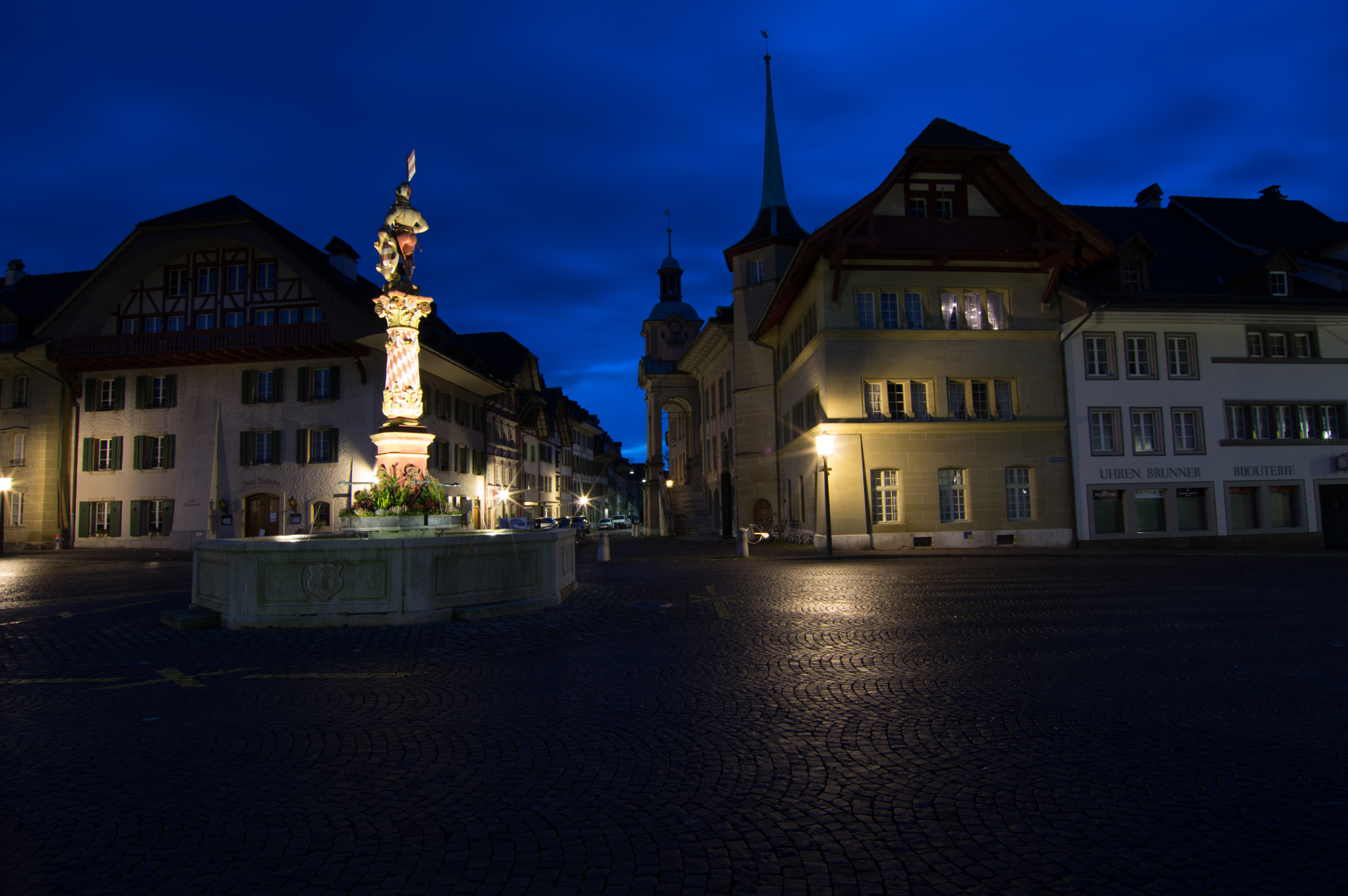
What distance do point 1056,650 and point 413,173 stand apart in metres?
14.1

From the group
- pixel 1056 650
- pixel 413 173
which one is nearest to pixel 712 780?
pixel 1056 650

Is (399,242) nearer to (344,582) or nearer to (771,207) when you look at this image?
(344,582)

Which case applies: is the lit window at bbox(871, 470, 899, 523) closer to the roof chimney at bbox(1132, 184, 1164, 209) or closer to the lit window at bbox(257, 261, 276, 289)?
the roof chimney at bbox(1132, 184, 1164, 209)

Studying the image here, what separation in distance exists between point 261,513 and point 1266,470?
38.7 metres

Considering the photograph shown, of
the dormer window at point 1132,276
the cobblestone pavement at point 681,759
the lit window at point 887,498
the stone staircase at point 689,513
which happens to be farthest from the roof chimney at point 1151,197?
the cobblestone pavement at point 681,759

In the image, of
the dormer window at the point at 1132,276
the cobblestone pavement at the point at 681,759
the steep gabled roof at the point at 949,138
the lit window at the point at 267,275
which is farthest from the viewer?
the lit window at the point at 267,275

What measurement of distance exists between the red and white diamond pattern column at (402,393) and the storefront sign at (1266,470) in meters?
27.8

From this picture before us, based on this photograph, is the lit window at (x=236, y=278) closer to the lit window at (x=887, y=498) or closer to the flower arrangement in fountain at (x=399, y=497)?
the flower arrangement in fountain at (x=399, y=497)

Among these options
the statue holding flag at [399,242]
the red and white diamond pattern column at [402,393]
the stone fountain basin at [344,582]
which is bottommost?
the stone fountain basin at [344,582]

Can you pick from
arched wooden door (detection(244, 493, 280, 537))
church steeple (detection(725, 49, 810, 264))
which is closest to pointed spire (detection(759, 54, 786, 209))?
church steeple (detection(725, 49, 810, 264))

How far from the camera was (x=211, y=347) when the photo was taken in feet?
113

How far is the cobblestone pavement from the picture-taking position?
11.3 feet

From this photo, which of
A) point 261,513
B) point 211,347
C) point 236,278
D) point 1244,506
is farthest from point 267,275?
point 1244,506

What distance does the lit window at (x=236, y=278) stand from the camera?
35438mm
